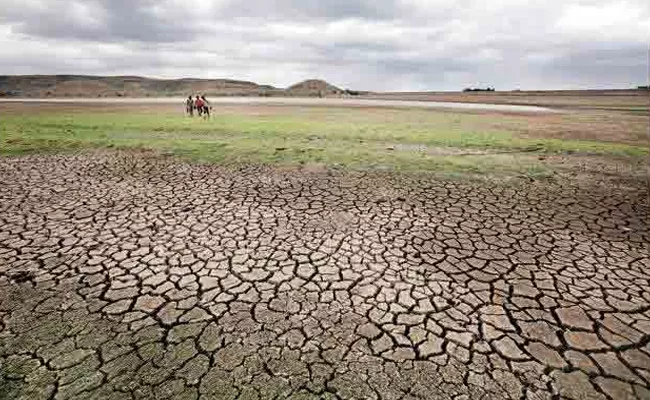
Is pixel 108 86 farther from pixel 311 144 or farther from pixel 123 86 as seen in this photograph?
pixel 311 144

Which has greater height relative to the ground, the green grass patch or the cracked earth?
the green grass patch

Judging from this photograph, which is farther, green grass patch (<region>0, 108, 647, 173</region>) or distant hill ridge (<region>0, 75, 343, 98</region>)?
distant hill ridge (<region>0, 75, 343, 98</region>)

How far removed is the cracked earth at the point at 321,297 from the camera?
9.00 feet

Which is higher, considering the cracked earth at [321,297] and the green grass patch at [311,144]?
the green grass patch at [311,144]

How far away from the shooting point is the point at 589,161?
11195 mm

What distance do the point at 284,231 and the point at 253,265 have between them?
3.85 ft

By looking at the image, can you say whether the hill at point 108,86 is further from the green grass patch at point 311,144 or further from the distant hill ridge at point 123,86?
the green grass patch at point 311,144

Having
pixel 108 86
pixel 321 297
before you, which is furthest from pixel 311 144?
pixel 108 86

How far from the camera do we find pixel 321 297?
12.5 feet

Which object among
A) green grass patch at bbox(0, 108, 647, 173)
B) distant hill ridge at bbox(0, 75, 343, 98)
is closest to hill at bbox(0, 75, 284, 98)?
distant hill ridge at bbox(0, 75, 343, 98)

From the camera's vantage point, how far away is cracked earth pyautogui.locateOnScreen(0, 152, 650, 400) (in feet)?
9.00

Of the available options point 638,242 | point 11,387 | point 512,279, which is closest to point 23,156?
point 11,387

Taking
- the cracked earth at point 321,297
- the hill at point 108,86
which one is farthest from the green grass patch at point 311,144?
the hill at point 108,86

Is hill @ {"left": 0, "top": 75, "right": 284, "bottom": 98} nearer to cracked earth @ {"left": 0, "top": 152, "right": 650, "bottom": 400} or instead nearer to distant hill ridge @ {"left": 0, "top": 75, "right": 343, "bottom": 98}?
distant hill ridge @ {"left": 0, "top": 75, "right": 343, "bottom": 98}
